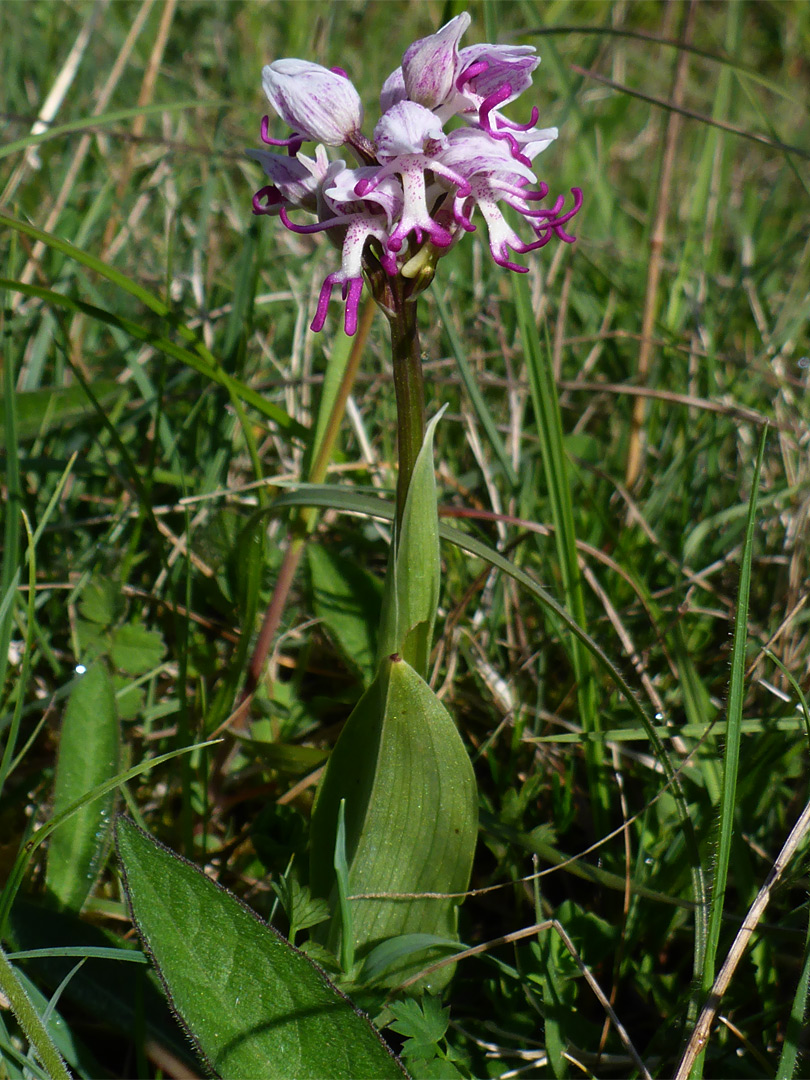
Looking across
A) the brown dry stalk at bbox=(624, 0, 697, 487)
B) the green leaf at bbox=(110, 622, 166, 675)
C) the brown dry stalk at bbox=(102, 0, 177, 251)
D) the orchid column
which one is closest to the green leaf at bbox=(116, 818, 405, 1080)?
the orchid column

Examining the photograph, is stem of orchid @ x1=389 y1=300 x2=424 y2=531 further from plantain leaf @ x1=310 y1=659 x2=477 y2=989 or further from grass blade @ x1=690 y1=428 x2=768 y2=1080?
grass blade @ x1=690 y1=428 x2=768 y2=1080

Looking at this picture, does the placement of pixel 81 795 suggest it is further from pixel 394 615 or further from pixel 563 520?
pixel 563 520

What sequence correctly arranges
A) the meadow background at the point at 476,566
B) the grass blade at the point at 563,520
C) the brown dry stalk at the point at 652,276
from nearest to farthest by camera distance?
1. the meadow background at the point at 476,566
2. the grass blade at the point at 563,520
3. the brown dry stalk at the point at 652,276

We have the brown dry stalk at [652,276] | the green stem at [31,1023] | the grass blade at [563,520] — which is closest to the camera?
the green stem at [31,1023]

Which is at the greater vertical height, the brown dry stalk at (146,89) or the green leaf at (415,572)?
the brown dry stalk at (146,89)

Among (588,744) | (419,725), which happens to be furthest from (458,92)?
(588,744)

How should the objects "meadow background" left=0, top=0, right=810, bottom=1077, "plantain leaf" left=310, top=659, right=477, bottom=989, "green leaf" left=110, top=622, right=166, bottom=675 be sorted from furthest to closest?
1. "green leaf" left=110, top=622, right=166, bottom=675
2. "meadow background" left=0, top=0, right=810, bottom=1077
3. "plantain leaf" left=310, top=659, right=477, bottom=989

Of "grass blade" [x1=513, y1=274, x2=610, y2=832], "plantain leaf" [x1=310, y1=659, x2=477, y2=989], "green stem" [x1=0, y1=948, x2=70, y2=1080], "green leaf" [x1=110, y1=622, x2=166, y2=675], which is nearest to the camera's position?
"green stem" [x1=0, y1=948, x2=70, y2=1080]

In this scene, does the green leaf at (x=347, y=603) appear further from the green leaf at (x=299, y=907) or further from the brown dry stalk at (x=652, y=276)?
the brown dry stalk at (x=652, y=276)

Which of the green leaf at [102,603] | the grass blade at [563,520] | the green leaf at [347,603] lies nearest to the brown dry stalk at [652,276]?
the grass blade at [563,520]
